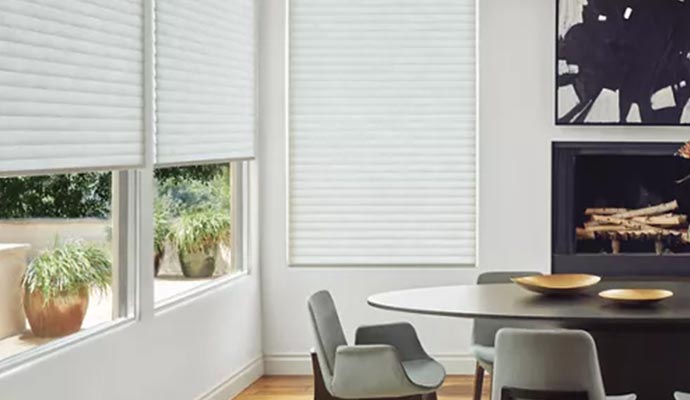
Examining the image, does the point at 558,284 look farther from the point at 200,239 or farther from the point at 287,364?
the point at 287,364

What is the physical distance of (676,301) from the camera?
433 cm

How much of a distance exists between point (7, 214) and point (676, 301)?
8.65 ft

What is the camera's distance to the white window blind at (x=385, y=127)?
21.8 ft

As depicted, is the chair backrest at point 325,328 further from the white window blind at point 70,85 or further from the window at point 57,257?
A: the white window blind at point 70,85

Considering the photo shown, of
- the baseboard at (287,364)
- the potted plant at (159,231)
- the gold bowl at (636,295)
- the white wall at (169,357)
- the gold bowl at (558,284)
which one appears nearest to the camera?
the white wall at (169,357)

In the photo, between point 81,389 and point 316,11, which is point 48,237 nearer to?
point 81,389

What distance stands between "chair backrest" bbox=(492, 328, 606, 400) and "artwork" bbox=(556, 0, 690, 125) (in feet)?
10.5

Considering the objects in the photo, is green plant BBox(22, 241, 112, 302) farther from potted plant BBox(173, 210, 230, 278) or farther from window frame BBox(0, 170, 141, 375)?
potted plant BBox(173, 210, 230, 278)

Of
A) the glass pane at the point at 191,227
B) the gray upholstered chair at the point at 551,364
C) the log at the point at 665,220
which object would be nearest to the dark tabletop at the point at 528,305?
the gray upholstered chair at the point at 551,364

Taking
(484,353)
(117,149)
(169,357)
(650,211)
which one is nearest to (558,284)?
(484,353)

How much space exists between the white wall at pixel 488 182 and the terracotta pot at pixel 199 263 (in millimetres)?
786

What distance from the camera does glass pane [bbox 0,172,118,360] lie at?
144 inches

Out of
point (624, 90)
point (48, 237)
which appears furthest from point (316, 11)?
point (48, 237)

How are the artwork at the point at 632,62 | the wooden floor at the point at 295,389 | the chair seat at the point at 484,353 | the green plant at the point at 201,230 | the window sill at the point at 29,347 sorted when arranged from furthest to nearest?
the artwork at the point at 632,62
the wooden floor at the point at 295,389
the green plant at the point at 201,230
the chair seat at the point at 484,353
the window sill at the point at 29,347
